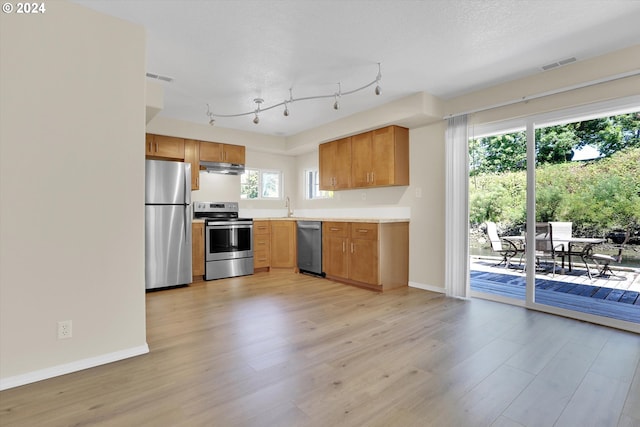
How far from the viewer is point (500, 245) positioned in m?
4.20

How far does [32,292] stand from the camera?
2064 millimetres

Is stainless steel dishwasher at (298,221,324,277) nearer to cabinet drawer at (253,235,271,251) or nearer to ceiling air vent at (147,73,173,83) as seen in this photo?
cabinet drawer at (253,235,271,251)

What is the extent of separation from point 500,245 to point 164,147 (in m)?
5.03

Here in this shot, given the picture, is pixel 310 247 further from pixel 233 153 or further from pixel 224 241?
pixel 233 153

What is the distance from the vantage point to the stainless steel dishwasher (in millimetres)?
5250

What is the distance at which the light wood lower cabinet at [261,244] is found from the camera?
224 inches

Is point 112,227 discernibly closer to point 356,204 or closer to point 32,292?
point 32,292

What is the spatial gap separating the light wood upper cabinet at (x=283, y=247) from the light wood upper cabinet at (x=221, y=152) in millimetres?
1438

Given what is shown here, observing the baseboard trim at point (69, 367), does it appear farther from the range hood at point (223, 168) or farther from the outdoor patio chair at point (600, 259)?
the outdoor patio chair at point (600, 259)

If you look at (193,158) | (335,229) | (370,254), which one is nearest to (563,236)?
(370,254)

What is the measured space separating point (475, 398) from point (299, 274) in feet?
12.8

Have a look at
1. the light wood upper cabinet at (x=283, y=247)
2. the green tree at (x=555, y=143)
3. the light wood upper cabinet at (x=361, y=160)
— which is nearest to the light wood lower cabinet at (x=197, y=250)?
the light wood upper cabinet at (x=283, y=247)

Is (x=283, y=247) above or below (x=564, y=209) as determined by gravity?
below

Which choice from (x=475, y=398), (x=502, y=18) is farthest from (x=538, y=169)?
(x=475, y=398)
